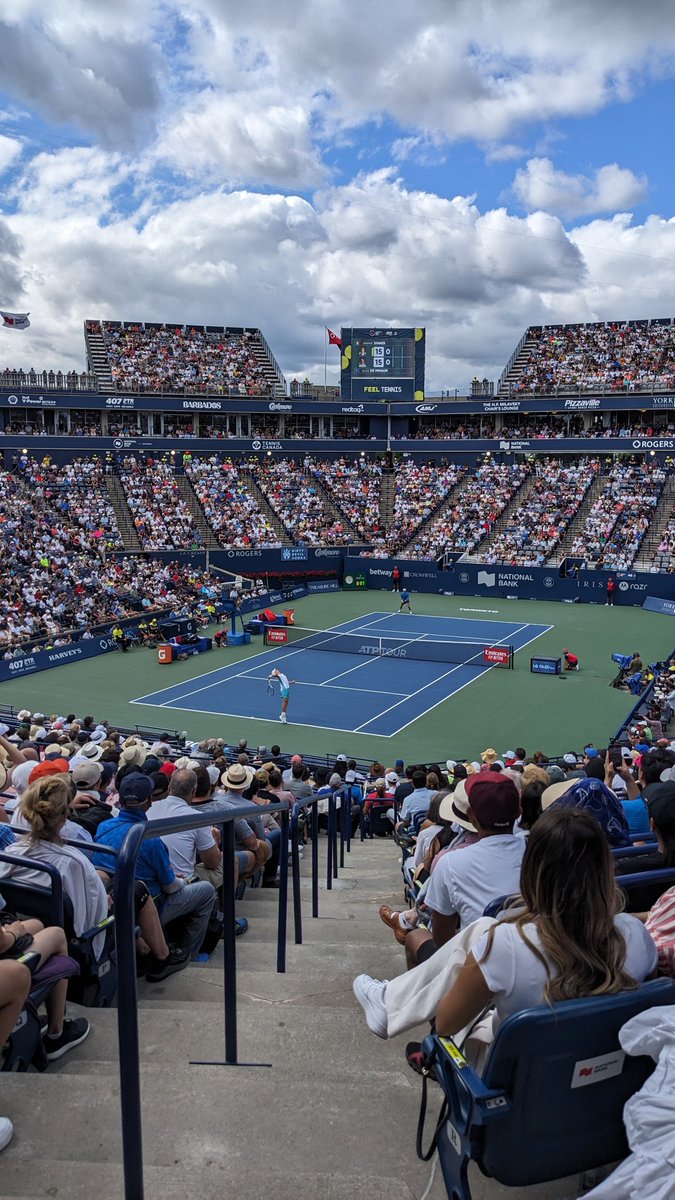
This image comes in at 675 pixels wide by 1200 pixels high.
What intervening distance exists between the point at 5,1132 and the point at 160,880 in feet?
7.91

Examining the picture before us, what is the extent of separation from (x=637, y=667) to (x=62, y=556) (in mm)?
29043

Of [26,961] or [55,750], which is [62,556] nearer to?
[55,750]

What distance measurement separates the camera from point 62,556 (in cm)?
4512

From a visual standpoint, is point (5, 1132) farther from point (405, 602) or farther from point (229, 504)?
point (229, 504)

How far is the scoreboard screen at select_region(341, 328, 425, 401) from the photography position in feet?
222

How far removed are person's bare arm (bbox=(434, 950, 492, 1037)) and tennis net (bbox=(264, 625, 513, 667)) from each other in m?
31.7

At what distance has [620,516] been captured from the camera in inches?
2137

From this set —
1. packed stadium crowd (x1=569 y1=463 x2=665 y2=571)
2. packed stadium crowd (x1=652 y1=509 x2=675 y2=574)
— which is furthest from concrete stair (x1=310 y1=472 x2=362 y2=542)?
packed stadium crowd (x1=652 y1=509 x2=675 y2=574)

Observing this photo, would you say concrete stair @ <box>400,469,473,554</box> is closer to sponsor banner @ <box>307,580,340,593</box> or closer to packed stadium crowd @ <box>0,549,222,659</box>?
sponsor banner @ <box>307,580,340,593</box>

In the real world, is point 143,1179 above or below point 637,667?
above

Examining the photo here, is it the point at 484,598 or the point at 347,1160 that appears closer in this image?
the point at 347,1160

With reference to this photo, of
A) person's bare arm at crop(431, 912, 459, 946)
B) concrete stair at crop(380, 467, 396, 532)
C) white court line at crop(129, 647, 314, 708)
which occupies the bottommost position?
white court line at crop(129, 647, 314, 708)

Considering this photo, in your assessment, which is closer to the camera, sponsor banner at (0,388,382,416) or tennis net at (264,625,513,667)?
tennis net at (264,625,513,667)

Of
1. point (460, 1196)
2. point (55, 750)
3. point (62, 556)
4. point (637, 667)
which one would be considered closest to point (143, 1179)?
point (460, 1196)
